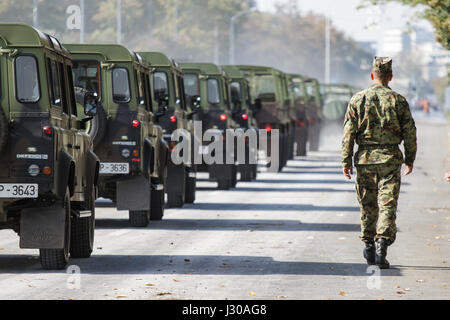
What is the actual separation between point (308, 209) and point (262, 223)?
296cm

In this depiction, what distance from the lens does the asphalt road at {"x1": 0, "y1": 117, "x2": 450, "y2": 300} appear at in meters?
10.8

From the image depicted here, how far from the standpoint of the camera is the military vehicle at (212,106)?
25172 millimetres

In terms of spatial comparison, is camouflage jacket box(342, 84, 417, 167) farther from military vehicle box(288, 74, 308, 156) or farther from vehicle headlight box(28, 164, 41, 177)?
military vehicle box(288, 74, 308, 156)

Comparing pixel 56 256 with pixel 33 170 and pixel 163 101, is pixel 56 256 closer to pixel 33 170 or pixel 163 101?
pixel 33 170

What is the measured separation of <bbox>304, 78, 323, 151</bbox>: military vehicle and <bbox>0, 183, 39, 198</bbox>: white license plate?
3427cm

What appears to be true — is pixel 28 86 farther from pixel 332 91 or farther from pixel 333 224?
pixel 332 91

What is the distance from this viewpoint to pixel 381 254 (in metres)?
12.3

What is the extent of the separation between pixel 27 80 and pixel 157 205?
6478mm

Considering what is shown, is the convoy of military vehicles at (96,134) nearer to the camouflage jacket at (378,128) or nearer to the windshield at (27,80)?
the windshield at (27,80)

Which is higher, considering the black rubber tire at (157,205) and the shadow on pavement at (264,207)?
the black rubber tire at (157,205)

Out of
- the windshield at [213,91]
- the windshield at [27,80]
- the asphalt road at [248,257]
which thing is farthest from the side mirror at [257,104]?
the windshield at [27,80]

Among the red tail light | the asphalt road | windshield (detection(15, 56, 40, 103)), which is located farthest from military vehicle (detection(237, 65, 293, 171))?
the red tail light

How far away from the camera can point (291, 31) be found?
→ 144 metres

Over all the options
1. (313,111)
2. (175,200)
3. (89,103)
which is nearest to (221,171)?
(175,200)
